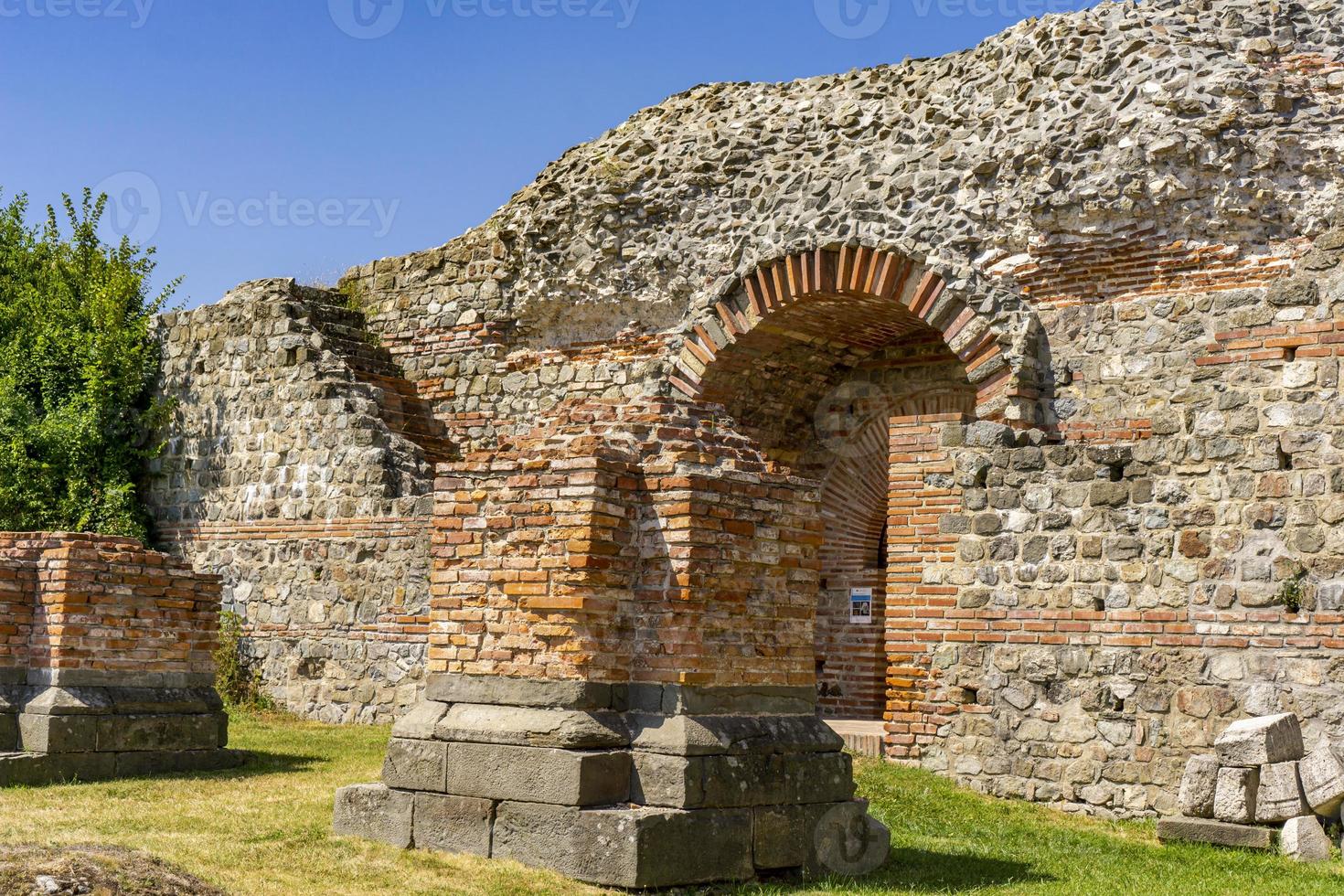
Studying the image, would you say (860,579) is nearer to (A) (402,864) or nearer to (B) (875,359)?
(B) (875,359)

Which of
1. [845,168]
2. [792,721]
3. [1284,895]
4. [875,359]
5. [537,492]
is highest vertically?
[845,168]

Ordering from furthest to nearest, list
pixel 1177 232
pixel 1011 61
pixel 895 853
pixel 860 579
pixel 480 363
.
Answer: pixel 480 363 < pixel 860 579 < pixel 1011 61 < pixel 1177 232 < pixel 895 853

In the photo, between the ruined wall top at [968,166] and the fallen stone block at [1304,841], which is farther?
the ruined wall top at [968,166]

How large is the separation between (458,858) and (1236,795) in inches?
164

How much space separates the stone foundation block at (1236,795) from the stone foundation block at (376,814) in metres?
4.26

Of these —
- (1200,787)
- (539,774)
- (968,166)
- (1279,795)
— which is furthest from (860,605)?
(539,774)

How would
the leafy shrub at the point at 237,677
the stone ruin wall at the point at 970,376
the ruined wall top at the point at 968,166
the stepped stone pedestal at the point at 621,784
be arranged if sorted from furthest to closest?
the leafy shrub at the point at 237,677 < the ruined wall top at the point at 968,166 < the stone ruin wall at the point at 970,376 < the stepped stone pedestal at the point at 621,784

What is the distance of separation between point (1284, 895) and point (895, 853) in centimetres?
172

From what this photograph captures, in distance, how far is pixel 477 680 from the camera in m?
6.51

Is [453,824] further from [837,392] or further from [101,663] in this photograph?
[837,392]

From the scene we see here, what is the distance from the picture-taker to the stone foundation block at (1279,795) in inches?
302

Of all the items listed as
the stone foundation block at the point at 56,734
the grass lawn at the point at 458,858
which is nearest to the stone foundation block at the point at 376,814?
the grass lawn at the point at 458,858

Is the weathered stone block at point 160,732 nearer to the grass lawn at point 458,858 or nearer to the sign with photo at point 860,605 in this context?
the grass lawn at point 458,858

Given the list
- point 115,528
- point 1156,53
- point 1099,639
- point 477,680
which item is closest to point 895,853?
point 477,680
